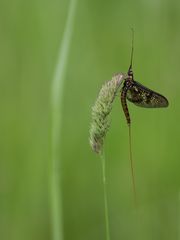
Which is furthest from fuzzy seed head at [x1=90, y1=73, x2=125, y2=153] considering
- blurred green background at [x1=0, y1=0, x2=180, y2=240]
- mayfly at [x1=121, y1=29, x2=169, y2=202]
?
blurred green background at [x1=0, y1=0, x2=180, y2=240]

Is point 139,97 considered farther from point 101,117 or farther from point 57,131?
point 101,117

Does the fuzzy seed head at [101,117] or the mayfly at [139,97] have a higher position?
the mayfly at [139,97]

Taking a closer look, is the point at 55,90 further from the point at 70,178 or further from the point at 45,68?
the point at 45,68

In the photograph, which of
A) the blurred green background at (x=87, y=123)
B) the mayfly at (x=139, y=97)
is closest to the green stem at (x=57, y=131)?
the mayfly at (x=139, y=97)

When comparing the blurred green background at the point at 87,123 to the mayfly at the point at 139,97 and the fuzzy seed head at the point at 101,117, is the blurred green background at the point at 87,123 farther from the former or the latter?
the fuzzy seed head at the point at 101,117

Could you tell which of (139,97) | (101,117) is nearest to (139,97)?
A: (139,97)

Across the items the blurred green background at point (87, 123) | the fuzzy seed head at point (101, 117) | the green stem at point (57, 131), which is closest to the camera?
the fuzzy seed head at point (101, 117)

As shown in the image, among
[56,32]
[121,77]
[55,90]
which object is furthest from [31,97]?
[121,77]
